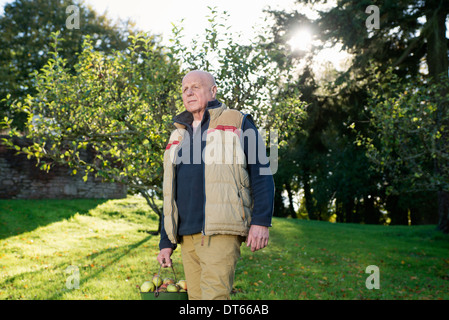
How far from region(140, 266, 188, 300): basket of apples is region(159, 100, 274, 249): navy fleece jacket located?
13.7 inches

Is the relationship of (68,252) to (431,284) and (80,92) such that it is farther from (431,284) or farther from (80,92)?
(431,284)

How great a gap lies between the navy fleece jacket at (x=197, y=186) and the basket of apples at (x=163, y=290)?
348 millimetres

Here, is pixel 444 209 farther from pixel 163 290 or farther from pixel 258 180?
pixel 163 290

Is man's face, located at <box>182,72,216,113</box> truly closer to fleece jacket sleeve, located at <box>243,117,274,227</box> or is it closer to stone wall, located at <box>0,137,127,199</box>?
fleece jacket sleeve, located at <box>243,117,274,227</box>

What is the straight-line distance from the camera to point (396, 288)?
8750mm

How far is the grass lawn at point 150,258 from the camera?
299 inches

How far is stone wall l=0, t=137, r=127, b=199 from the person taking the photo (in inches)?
690

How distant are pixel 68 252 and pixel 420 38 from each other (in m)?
14.0

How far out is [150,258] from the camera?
999 centimetres

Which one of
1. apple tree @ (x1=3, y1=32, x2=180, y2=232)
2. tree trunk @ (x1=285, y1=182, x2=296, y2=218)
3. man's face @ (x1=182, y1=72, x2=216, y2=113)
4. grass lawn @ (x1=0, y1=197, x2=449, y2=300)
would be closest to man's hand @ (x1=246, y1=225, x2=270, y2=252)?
man's face @ (x1=182, y1=72, x2=216, y2=113)

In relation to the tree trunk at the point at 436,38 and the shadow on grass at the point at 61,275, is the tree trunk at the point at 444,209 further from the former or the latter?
the shadow on grass at the point at 61,275

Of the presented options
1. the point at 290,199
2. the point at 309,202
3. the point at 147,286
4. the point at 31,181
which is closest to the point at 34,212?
the point at 31,181

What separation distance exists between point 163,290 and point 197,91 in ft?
5.55
